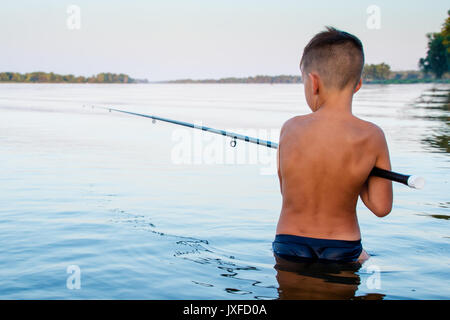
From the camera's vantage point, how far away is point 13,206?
7.20 m

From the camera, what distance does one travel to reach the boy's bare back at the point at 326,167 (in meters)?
3.33

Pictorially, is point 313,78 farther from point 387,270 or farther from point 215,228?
point 215,228

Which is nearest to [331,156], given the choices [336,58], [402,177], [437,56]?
[402,177]

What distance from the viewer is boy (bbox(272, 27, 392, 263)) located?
3.33 meters

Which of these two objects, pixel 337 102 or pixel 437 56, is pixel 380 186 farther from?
pixel 437 56

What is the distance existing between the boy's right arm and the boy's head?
358 mm

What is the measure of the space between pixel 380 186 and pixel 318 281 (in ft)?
2.77

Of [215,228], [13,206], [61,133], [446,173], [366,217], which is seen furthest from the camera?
[61,133]

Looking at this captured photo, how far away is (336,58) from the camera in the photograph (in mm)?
3318

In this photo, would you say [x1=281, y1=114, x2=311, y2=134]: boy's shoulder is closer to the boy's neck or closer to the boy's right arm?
the boy's neck

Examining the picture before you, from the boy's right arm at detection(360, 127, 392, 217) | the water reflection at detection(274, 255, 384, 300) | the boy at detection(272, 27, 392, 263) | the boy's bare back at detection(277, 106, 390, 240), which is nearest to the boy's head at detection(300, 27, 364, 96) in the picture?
the boy at detection(272, 27, 392, 263)

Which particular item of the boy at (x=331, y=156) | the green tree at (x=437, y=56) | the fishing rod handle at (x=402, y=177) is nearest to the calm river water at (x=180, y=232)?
the boy at (x=331, y=156)
